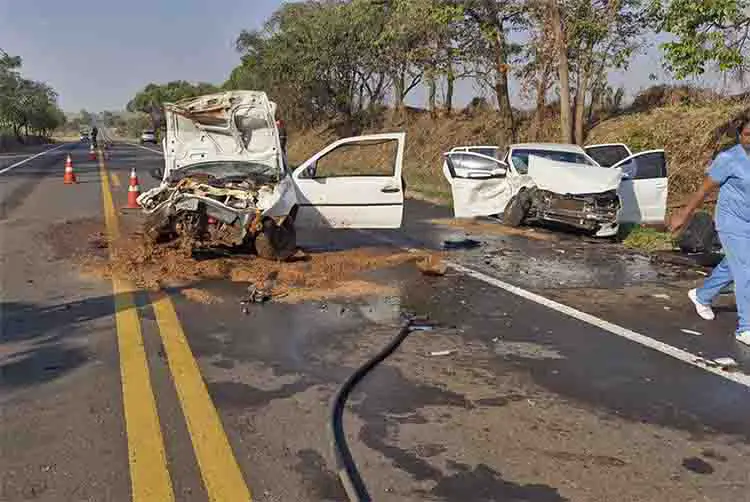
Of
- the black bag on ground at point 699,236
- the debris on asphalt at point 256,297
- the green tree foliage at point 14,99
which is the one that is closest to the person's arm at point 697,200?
the debris on asphalt at point 256,297

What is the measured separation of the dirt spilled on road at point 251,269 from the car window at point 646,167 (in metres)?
4.80

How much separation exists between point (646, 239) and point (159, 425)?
922 cm

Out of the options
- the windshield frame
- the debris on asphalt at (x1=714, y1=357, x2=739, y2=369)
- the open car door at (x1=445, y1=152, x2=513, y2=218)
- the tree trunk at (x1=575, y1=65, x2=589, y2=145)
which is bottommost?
the debris on asphalt at (x1=714, y1=357, x2=739, y2=369)

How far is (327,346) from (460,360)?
102 centimetres

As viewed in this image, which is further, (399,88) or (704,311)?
(399,88)

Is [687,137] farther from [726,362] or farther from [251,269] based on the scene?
[726,362]

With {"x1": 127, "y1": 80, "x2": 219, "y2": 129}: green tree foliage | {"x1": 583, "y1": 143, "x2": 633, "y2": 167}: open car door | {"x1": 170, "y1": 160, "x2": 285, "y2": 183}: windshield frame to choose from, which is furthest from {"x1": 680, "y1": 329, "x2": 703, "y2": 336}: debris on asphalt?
{"x1": 127, "y1": 80, "x2": 219, "y2": 129}: green tree foliage

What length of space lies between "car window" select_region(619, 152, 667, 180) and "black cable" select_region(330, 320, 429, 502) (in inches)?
314

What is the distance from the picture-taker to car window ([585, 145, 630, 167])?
1366 centimetres

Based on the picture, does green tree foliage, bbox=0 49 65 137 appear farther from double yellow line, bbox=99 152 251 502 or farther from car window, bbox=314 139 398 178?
double yellow line, bbox=99 152 251 502

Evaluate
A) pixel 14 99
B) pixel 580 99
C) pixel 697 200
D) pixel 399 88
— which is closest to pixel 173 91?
pixel 14 99

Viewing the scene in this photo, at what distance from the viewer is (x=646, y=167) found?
39.5 feet

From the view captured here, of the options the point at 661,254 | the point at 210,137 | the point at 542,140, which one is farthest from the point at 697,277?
the point at 542,140

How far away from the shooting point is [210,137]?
1042 cm
